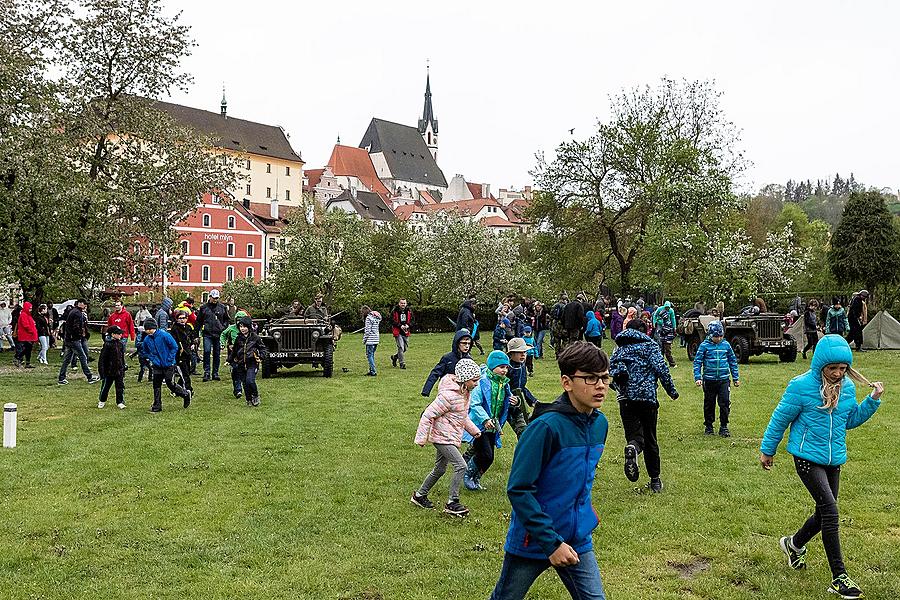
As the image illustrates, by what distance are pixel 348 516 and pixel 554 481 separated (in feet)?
14.4

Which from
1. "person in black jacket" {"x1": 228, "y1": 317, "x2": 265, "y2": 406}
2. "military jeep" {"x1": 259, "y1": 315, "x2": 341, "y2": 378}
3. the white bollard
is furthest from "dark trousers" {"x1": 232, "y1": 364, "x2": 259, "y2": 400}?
the white bollard

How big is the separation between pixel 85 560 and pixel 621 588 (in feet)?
13.6

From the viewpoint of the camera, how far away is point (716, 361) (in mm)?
11406

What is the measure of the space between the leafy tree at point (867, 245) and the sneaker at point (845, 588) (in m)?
40.3

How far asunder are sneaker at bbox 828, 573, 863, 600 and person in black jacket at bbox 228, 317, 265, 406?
37.9 feet

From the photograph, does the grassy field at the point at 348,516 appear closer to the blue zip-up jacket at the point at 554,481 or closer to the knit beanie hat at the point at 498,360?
the knit beanie hat at the point at 498,360

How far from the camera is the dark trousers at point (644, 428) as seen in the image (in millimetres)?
8664

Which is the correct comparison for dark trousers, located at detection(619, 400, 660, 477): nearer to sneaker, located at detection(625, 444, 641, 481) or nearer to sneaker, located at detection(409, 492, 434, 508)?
sneaker, located at detection(625, 444, 641, 481)

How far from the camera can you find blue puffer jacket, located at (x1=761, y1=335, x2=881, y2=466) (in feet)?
18.8

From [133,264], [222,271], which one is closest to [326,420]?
[133,264]

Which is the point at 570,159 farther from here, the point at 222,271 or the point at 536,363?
the point at 222,271

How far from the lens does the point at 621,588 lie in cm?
597

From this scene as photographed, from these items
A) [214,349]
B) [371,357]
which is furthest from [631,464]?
[214,349]

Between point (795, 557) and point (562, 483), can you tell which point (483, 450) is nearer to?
point (795, 557)
